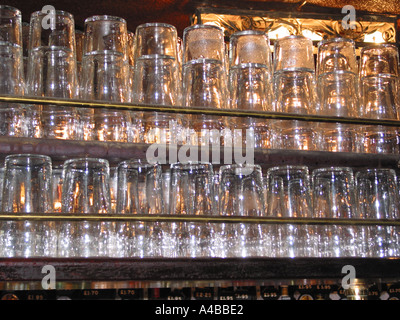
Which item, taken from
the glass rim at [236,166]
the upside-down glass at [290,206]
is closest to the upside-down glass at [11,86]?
the glass rim at [236,166]

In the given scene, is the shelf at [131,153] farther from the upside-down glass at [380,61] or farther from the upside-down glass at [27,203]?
the upside-down glass at [380,61]

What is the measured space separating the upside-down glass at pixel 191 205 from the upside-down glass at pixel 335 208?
20 centimetres

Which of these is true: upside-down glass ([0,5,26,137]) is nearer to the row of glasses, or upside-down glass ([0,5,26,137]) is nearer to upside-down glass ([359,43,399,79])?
the row of glasses

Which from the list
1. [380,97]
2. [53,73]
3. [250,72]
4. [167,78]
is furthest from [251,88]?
[53,73]

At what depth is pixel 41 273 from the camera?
94 cm

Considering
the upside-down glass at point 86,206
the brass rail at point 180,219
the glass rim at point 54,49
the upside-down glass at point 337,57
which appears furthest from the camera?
the upside-down glass at point 337,57

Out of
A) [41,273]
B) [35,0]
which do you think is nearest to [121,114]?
[41,273]

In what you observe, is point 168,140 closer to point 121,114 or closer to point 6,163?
point 121,114

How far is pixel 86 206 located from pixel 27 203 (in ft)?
0.32

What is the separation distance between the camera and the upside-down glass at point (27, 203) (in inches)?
40.2

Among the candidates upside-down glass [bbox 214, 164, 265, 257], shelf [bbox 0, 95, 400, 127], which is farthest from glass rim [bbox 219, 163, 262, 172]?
shelf [bbox 0, 95, 400, 127]

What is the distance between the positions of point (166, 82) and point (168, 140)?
0.11 metres

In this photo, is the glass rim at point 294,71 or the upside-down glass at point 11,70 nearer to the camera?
the upside-down glass at point 11,70

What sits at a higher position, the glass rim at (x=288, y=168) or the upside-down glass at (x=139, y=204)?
the glass rim at (x=288, y=168)
